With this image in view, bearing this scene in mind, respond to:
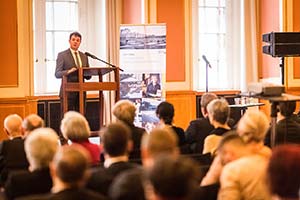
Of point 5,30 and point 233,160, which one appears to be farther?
point 5,30

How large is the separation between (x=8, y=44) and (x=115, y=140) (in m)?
5.31

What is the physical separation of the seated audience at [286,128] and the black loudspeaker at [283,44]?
3.02 m

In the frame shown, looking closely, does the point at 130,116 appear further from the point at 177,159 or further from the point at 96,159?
the point at 177,159

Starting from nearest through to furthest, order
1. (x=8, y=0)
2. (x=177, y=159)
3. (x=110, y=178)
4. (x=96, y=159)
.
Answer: (x=177, y=159)
(x=110, y=178)
(x=96, y=159)
(x=8, y=0)

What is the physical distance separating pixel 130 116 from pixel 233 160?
5.25 feet

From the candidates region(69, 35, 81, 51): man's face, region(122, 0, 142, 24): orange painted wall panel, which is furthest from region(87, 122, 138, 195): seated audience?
region(122, 0, 142, 24): orange painted wall panel

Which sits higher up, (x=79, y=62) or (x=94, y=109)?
(x=79, y=62)

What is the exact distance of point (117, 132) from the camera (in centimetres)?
328

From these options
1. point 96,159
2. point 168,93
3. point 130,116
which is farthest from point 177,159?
point 168,93

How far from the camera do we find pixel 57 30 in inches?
378

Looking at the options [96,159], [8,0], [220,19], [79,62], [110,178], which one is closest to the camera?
[110,178]

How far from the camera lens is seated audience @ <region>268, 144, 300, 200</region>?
2424 millimetres

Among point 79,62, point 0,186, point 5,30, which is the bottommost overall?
point 0,186

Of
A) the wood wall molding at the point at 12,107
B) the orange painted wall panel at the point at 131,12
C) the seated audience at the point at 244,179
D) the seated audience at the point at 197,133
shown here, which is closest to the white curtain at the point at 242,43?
the orange painted wall panel at the point at 131,12
